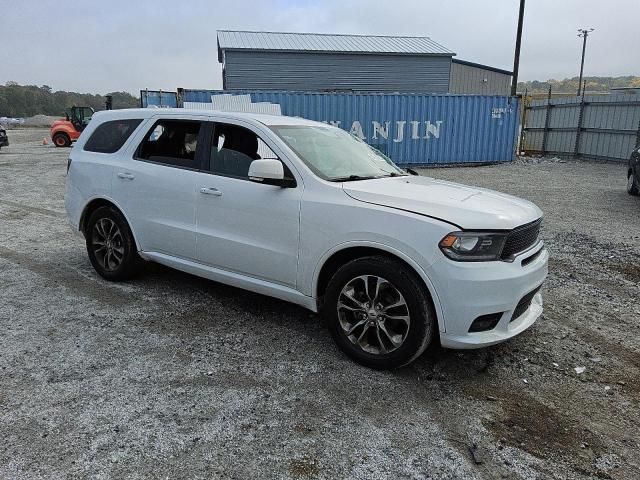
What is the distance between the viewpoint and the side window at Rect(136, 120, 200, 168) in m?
4.39

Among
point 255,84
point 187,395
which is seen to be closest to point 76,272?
point 187,395

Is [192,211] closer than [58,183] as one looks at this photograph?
Yes

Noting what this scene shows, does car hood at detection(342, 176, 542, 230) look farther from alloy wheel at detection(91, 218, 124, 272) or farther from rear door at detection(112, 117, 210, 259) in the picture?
alloy wheel at detection(91, 218, 124, 272)

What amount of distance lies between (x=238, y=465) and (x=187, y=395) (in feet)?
2.47

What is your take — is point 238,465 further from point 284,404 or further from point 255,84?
point 255,84

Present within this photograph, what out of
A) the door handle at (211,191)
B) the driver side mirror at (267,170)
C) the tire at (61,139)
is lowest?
the tire at (61,139)

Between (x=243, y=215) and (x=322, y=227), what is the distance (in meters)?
0.74

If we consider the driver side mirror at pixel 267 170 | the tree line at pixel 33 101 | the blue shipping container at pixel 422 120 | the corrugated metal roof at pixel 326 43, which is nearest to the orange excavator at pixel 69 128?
the corrugated metal roof at pixel 326 43

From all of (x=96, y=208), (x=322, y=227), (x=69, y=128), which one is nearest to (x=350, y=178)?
(x=322, y=227)

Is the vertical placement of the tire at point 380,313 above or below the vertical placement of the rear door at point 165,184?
below

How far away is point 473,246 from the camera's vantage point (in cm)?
308

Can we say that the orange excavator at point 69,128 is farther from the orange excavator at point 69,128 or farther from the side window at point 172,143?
the side window at point 172,143

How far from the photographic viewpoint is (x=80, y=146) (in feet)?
17.2

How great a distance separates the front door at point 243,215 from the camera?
3.68 meters
